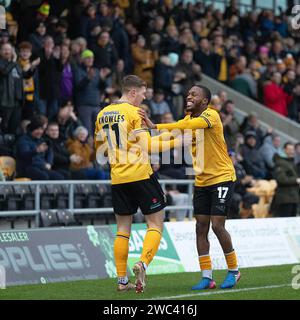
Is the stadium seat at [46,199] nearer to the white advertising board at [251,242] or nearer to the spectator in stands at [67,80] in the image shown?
the white advertising board at [251,242]

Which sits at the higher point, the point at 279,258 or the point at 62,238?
the point at 62,238

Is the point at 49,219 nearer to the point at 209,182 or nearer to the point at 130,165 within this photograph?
the point at 209,182

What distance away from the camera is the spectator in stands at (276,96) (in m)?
24.5

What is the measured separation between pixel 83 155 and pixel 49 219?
2639mm

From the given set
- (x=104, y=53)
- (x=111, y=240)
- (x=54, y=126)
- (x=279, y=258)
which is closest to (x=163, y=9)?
(x=104, y=53)

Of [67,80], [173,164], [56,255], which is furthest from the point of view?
[173,164]

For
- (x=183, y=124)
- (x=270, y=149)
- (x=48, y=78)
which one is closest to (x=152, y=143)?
(x=183, y=124)

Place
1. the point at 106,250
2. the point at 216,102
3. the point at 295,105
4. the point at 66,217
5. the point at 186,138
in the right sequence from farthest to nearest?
1. the point at 295,105
2. the point at 216,102
3. the point at 66,217
4. the point at 106,250
5. the point at 186,138

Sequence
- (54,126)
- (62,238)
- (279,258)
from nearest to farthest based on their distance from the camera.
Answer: (62,238)
(279,258)
(54,126)

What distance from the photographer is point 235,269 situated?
37.8 ft

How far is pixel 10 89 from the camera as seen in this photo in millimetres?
16578

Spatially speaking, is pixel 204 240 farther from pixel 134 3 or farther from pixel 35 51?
pixel 134 3

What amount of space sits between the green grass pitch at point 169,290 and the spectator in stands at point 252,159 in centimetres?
785

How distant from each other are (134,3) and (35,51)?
18.8 ft
